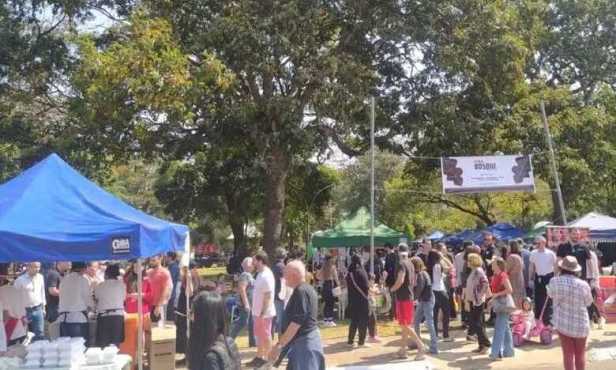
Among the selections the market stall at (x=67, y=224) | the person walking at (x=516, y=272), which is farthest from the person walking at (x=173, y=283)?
the person walking at (x=516, y=272)

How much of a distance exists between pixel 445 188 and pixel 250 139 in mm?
5963

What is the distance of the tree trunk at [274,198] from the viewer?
2103cm

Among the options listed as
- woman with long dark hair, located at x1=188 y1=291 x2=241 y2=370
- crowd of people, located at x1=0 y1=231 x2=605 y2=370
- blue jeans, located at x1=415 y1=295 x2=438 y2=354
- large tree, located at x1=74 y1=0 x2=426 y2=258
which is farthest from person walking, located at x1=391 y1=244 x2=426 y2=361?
large tree, located at x1=74 y1=0 x2=426 y2=258

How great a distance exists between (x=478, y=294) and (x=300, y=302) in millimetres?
6259

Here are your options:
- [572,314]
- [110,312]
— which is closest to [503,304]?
[572,314]

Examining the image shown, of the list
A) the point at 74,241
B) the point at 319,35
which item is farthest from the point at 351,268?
the point at 319,35

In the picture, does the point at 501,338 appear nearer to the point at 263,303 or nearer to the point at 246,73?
the point at 263,303

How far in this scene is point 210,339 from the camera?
5102 millimetres

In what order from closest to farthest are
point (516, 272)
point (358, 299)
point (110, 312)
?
point (110, 312)
point (358, 299)
point (516, 272)

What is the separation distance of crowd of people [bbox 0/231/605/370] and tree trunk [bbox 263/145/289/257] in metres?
4.65

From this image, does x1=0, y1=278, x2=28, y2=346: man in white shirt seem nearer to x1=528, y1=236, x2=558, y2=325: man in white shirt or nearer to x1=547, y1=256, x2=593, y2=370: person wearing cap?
x1=547, y1=256, x2=593, y2=370: person wearing cap

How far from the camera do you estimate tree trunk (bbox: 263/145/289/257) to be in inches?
828

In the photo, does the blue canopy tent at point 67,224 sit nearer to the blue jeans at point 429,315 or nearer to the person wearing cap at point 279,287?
the person wearing cap at point 279,287

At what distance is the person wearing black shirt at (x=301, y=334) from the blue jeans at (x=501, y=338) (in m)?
5.73
